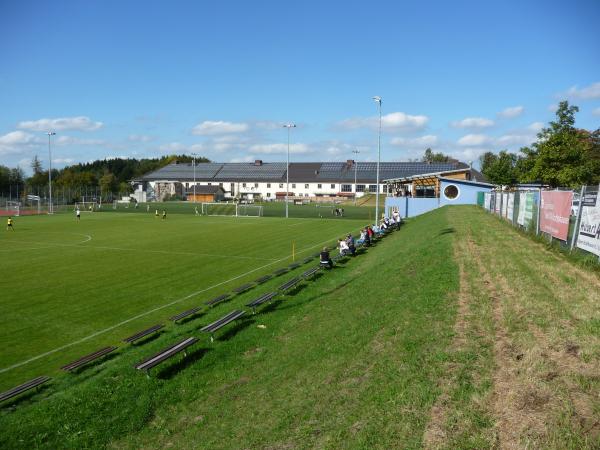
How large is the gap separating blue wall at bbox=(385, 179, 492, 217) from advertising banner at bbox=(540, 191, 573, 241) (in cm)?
3191

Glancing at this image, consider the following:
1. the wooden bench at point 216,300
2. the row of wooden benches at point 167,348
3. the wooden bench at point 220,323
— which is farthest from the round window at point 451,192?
the wooden bench at point 220,323

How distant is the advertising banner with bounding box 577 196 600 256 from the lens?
11.2m

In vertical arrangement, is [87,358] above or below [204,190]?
below

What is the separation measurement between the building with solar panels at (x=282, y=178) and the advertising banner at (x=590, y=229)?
302 ft

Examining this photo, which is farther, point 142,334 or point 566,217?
point 566,217

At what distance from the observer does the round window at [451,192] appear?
4828 cm

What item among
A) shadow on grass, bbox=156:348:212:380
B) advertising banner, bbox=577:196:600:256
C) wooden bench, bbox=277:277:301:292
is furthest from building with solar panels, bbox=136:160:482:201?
shadow on grass, bbox=156:348:212:380

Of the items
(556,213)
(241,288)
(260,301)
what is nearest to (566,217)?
(556,213)

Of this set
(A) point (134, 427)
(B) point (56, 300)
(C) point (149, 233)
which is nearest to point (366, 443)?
(A) point (134, 427)

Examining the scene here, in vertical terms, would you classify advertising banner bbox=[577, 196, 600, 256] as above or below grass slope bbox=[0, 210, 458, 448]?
above

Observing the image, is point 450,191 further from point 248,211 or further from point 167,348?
point 167,348

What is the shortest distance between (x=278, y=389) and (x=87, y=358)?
573cm

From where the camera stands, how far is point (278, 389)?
8.27 metres

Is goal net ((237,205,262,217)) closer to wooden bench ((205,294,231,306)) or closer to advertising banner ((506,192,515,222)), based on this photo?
advertising banner ((506,192,515,222))
